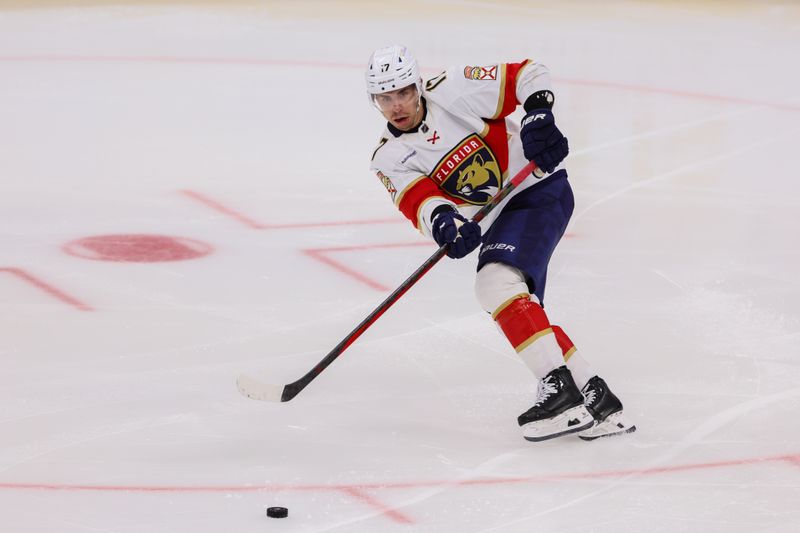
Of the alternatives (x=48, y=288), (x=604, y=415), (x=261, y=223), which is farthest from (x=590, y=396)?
(x=261, y=223)

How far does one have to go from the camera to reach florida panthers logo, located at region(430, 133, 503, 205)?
12.1 feet

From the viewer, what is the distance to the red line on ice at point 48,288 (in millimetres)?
4535

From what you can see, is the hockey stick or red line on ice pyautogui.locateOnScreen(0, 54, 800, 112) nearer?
the hockey stick

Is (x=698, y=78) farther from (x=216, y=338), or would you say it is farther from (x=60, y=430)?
(x=60, y=430)

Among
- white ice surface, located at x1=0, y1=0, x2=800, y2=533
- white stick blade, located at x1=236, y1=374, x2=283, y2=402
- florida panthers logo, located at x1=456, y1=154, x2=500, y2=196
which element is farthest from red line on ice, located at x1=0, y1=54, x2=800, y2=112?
white stick blade, located at x1=236, y1=374, x2=283, y2=402

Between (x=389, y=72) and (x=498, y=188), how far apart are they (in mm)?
475

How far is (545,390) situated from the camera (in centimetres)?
351

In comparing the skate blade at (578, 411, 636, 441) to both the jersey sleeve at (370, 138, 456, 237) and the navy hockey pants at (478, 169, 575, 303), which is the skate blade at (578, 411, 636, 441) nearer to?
the navy hockey pants at (478, 169, 575, 303)

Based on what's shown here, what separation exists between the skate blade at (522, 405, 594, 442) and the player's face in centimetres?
84

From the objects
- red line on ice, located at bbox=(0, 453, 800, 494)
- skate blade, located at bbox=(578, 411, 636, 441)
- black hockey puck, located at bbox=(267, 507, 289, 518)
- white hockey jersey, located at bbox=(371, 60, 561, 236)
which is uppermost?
white hockey jersey, located at bbox=(371, 60, 561, 236)

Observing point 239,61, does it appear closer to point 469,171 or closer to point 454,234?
point 469,171

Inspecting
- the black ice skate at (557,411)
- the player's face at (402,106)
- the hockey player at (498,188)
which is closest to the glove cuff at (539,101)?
the hockey player at (498,188)

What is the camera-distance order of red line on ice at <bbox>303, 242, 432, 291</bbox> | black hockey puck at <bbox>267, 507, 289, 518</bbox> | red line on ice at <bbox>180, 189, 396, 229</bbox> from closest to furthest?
black hockey puck at <bbox>267, 507, 289, 518</bbox>
red line on ice at <bbox>303, 242, 432, 291</bbox>
red line on ice at <bbox>180, 189, 396, 229</bbox>

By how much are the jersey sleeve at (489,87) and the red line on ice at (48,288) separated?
1.47m
